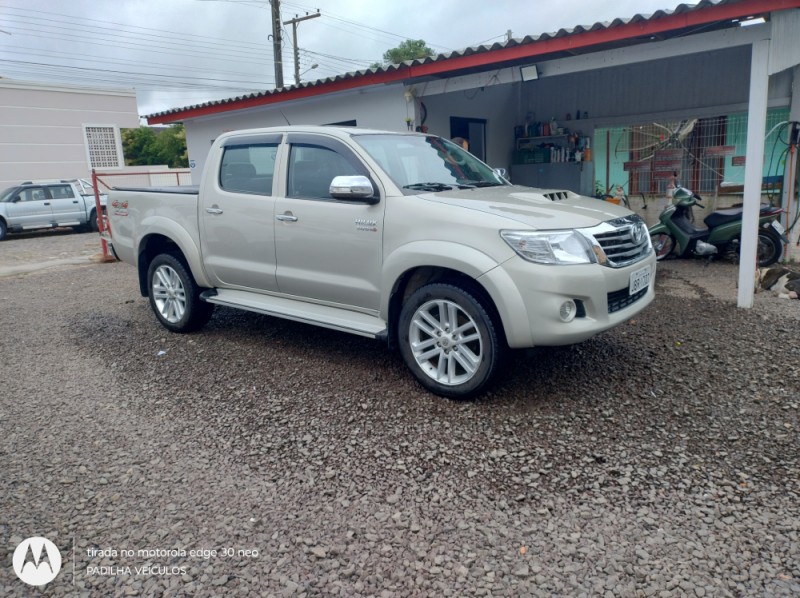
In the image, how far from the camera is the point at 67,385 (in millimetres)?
5027

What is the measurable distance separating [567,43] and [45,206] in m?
16.3

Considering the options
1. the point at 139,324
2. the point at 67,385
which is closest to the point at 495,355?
the point at 67,385

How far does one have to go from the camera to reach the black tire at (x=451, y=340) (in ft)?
13.3

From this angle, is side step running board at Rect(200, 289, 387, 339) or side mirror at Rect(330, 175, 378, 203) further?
side step running board at Rect(200, 289, 387, 339)

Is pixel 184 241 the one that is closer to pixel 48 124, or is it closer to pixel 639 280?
pixel 639 280

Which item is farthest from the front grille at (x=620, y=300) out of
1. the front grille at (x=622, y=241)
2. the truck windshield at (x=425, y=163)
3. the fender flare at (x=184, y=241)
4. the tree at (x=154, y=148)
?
the tree at (x=154, y=148)

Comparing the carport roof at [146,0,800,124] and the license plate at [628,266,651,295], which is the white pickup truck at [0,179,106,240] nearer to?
the carport roof at [146,0,800,124]

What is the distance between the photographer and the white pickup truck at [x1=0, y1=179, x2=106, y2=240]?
698 inches

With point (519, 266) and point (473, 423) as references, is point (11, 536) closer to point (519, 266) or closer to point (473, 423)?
point (473, 423)

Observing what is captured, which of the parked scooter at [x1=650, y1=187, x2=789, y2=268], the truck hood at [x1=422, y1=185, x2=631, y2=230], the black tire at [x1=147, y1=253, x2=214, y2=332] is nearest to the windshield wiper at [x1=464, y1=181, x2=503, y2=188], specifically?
the truck hood at [x1=422, y1=185, x2=631, y2=230]

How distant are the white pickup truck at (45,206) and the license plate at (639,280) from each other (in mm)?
16112

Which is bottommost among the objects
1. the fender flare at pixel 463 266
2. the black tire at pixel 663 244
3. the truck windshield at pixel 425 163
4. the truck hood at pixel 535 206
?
the black tire at pixel 663 244

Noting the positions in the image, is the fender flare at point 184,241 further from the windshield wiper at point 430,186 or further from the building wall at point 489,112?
the building wall at point 489,112

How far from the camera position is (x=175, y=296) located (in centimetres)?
616
